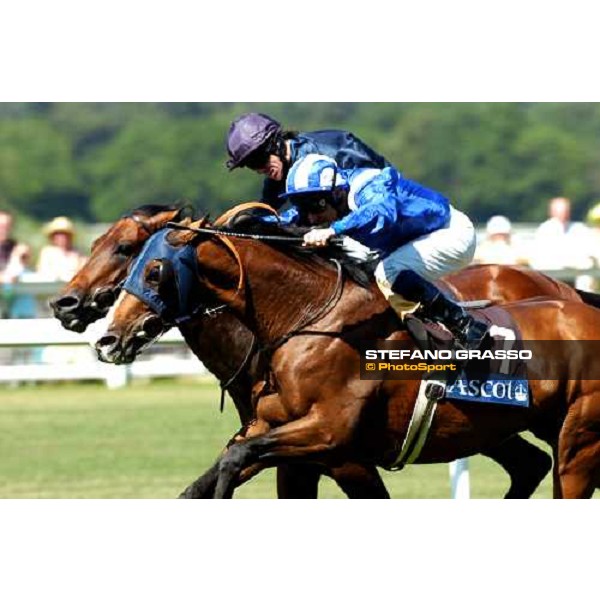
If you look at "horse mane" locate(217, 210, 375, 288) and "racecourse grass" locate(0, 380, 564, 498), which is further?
"racecourse grass" locate(0, 380, 564, 498)

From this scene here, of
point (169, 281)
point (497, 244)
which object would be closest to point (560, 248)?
point (497, 244)

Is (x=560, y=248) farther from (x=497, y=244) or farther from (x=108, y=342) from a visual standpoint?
(x=108, y=342)

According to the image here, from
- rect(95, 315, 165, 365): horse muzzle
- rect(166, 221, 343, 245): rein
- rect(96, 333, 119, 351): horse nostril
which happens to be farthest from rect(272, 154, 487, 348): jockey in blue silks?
rect(96, 333, 119, 351): horse nostril

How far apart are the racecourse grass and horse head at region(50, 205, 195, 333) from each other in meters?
1.76

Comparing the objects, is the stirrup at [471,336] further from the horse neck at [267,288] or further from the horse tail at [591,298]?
the horse tail at [591,298]

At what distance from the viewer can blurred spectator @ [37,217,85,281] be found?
12633 millimetres

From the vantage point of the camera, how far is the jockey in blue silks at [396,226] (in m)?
5.94

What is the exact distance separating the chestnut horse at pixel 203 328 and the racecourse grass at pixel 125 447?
1.28 metres

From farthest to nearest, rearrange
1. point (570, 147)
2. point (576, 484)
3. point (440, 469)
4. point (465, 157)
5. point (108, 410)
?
1. point (570, 147)
2. point (465, 157)
3. point (108, 410)
4. point (440, 469)
5. point (576, 484)

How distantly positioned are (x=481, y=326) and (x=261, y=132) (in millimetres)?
1220

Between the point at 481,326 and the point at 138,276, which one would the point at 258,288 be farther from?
the point at 481,326

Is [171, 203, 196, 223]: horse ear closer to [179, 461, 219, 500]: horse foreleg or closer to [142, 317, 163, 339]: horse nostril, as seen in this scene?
[142, 317, 163, 339]: horse nostril
